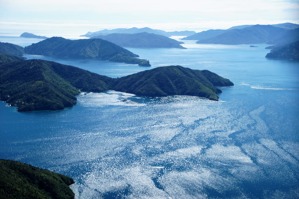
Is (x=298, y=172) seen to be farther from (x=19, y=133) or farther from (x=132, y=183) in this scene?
(x=19, y=133)

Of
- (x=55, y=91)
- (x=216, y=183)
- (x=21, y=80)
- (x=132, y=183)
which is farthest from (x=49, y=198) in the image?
(x=21, y=80)

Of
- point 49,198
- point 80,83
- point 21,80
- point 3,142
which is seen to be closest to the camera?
point 49,198

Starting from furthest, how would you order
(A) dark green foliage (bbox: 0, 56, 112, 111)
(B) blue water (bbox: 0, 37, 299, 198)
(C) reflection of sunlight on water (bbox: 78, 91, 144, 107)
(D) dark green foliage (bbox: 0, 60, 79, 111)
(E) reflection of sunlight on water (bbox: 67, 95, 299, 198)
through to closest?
1. (C) reflection of sunlight on water (bbox: 78, 91, 144, 107)
2. (A) dark green foliage (bbox: 0, 56, 112, 111)
3. (D) dark green foliage (bbox: 0, 60, 79, 111)
4. (B) blue water (bbox: 0, 37, 299, 198)
5. (E) reflection of sunlight on water (bbox: 67, 95, 299, 198)

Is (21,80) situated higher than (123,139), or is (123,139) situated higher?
(21,80)

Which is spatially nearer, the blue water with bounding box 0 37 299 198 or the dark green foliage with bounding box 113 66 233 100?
the blue water with bounding box 0 37 299 198

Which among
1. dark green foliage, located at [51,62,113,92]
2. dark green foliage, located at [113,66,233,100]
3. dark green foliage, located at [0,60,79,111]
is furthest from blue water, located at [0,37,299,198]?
dark green foliage, located at [51,62,113,92]

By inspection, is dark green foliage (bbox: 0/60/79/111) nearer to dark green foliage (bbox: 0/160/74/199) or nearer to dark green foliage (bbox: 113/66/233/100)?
dark green foliage (bbox: 113/66/233/100)

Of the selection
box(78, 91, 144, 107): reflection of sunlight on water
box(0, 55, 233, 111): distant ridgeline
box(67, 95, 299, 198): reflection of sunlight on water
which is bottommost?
box(67, 95, 299, 198): reflection of sunlight on water

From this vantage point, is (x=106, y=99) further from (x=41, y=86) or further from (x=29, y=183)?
(x=29, y=183)
